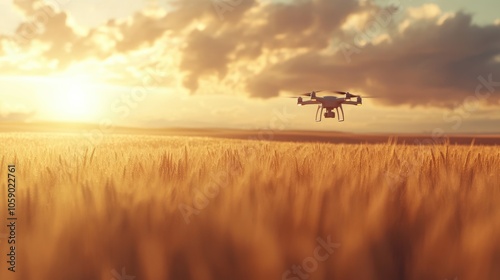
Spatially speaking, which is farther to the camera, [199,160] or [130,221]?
[199,160]

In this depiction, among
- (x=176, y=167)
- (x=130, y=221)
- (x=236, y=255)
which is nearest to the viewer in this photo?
(x=236, y=255)

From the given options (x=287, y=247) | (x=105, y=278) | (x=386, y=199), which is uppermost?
(x=386, y=199)

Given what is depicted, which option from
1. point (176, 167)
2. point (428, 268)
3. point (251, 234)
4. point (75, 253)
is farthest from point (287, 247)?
point (176, 167)

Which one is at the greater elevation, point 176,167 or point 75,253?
point 176,167

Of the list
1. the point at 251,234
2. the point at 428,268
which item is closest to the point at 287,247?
the point at 251,234

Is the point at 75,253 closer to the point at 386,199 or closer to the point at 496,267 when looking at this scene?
the point at 386,199

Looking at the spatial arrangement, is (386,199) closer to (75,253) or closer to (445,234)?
(445,234)

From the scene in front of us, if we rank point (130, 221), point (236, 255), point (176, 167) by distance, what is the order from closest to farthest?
point (236, 255) → point (130, 221) → point (176, 167)
